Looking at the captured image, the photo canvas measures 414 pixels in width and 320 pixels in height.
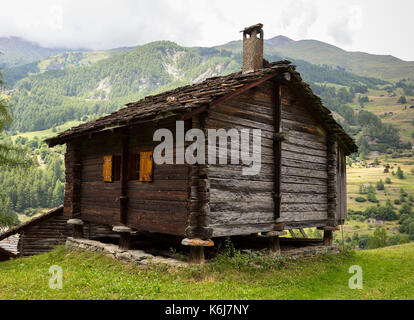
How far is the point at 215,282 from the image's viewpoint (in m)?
9.06

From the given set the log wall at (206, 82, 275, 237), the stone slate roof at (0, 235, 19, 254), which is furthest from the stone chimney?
the stone slate roof at (0, 235, 19, 254)

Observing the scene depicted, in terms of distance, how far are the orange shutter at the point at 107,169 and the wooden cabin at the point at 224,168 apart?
1.4 inches

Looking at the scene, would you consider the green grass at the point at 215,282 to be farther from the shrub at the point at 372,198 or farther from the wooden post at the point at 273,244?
the shrub at the point at 372,198

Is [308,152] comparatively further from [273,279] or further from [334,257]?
Answer: [273,279]

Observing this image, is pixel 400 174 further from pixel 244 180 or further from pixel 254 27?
pixel 244 180

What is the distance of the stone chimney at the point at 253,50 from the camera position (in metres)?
12.8

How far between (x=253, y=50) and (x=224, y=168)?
4.69 meters

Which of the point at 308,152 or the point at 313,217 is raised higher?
the point at 308,152

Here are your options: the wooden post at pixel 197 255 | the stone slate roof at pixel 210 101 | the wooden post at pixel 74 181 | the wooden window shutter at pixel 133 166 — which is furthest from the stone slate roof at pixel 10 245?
the wooden post at pixel 197 255

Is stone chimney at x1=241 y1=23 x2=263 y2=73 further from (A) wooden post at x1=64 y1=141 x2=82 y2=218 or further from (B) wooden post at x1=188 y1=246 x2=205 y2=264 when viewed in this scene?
(A) wooden post at x1=64 y1=141 x2=82 y2=218

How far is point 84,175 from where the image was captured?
15273 mm

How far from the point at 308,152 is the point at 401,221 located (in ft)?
359

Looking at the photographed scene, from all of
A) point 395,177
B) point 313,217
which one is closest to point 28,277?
point 313,217
